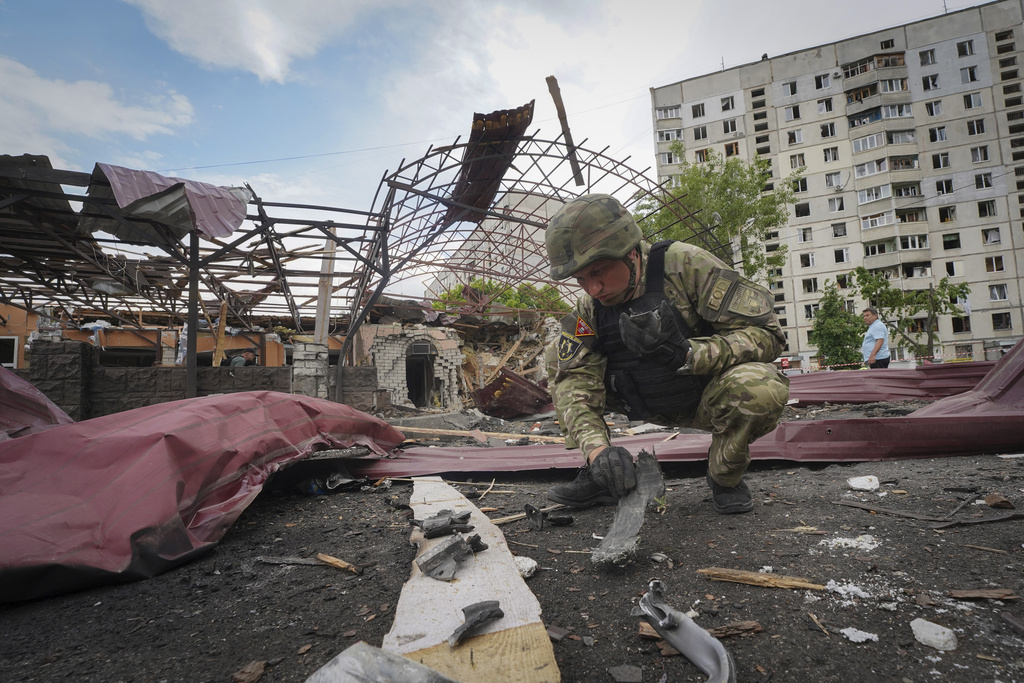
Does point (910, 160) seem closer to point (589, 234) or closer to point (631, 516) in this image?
point (589, 234)

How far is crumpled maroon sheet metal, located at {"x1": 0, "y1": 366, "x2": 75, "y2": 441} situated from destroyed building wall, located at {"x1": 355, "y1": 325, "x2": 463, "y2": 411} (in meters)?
10.4

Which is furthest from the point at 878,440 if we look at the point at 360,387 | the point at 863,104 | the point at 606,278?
the point at 863,104

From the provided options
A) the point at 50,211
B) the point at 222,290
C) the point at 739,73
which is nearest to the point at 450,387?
the point at 222,290

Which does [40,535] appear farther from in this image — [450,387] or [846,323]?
[846,323]

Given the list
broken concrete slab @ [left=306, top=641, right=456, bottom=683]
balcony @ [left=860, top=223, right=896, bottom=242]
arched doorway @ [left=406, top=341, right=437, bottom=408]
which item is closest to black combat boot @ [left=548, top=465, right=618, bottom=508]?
broken concrete slab @ [left=306, top=641, right=456, bottom=683]

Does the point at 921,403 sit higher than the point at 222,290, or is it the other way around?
the point at 222,290

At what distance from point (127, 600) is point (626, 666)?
1.57 metres

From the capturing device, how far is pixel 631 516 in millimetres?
1807

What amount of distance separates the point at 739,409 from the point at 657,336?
0.47m

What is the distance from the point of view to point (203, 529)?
78.2 inches

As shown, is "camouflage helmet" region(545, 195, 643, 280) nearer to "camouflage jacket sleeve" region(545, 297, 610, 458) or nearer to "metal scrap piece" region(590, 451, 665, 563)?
"camouflage jacket sleeve" region(545, 297, 610, 458)

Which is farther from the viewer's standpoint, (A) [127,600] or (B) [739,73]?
(B) [739,73]

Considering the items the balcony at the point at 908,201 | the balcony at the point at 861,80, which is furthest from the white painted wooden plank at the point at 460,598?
the balcony at the point at 861,80

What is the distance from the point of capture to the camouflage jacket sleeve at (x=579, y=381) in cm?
225
